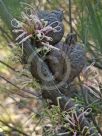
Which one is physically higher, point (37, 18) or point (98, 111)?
point (37, 18)

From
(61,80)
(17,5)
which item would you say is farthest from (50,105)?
(17,5)

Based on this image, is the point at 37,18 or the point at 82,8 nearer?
the point at 37,18

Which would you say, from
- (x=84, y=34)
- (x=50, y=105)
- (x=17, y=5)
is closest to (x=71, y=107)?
(x=50, y=105)

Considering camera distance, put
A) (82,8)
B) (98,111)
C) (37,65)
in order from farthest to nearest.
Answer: (98,111) → (82,8) → (37,65)

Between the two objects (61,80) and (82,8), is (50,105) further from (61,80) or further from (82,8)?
(82,8)

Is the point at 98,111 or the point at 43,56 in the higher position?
the point at 43,56

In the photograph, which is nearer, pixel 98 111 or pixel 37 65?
pixel 37 65

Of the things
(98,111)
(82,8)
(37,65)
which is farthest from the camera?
(98,111)

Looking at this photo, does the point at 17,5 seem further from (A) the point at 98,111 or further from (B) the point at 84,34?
(A) the point at 98,111

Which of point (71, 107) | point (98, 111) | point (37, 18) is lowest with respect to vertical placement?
point (98, 111)
